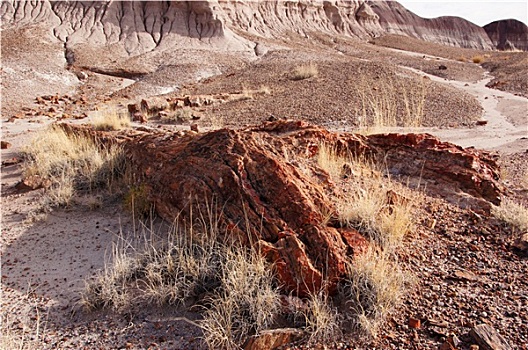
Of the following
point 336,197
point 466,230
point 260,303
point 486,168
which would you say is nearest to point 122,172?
point 336,197

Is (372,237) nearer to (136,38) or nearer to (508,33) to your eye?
(136,38)

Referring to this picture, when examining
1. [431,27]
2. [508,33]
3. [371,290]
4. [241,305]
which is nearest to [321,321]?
[371,290]

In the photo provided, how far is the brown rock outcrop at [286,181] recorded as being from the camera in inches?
124

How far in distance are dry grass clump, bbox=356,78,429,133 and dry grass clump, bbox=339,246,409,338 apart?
4.85 m

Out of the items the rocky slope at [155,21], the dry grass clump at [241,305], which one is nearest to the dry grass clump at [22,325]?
the dry grass clump at [241,305]

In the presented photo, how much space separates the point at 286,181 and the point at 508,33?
7511 cm

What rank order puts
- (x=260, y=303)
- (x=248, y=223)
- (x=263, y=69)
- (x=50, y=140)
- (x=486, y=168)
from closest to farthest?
(x=260, y=303)
(x=248, y=223)
(x=486, y=168)
(x=50, y=140)
(x=263, y=69)

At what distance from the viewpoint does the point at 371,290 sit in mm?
2930

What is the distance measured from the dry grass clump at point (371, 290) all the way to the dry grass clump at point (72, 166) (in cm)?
370

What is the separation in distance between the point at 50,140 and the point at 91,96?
9.82 metres

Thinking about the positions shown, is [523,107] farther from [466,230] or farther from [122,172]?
[122,172]

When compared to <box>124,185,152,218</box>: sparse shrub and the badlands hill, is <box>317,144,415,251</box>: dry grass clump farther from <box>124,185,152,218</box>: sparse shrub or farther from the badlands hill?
the badlands hill

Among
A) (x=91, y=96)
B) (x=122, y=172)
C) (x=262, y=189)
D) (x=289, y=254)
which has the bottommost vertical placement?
(x=91, y=96)

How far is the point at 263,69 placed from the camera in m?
17.5
